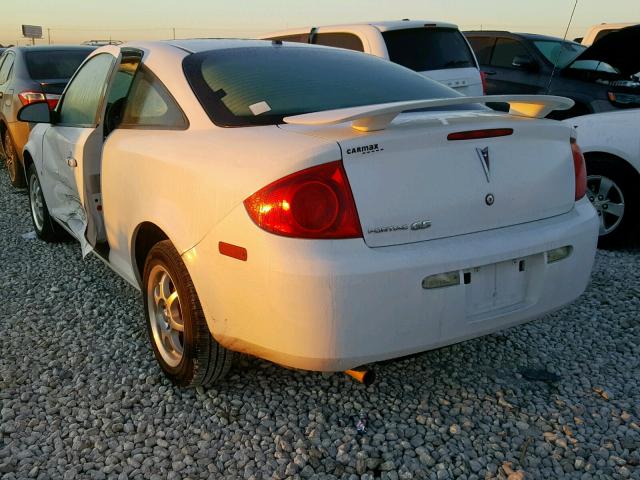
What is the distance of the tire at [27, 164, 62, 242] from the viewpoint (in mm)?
5090

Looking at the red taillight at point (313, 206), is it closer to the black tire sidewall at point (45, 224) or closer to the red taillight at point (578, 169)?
the red taillight at point (578, 169)

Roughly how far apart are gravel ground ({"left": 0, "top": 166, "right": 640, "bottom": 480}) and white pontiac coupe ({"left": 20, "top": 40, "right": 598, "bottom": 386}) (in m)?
0.28

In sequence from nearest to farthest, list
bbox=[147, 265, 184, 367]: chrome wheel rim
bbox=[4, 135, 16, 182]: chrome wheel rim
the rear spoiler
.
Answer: the rear spoiler → bbox=[147, 265, 184, 367]: chrome wheel rim → bbox=[4, 135, 16, 182]: chrome wheel rim

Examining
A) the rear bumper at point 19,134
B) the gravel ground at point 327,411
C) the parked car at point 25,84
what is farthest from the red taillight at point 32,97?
the gravel ground at point 327,411

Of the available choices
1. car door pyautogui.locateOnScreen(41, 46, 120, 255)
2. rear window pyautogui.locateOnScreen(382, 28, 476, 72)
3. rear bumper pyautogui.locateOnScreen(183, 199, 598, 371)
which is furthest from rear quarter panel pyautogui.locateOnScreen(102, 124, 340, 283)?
rear window pyautogui.locateOnScreen(382, 28, 476, 72)

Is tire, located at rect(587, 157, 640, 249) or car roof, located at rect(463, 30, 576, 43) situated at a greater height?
car roof, located at rect(463, 30, 576, 43)

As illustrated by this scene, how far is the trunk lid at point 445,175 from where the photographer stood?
225 cm

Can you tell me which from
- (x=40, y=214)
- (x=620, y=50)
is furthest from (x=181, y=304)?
(x=620, y=50)

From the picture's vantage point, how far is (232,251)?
2314 mm

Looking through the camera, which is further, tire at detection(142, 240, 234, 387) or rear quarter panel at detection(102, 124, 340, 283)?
tire at detection(142, 240, 234, 387)

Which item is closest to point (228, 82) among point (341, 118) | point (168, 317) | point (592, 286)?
point (341, 118)

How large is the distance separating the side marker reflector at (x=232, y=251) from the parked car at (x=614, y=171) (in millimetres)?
3520

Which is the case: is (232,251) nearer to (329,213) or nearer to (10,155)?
(329,213)

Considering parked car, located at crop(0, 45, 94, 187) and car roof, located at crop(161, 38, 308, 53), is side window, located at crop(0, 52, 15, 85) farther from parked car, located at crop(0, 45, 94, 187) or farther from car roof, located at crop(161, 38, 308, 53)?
car roof, located at crop(161, 38, 308, 53)
